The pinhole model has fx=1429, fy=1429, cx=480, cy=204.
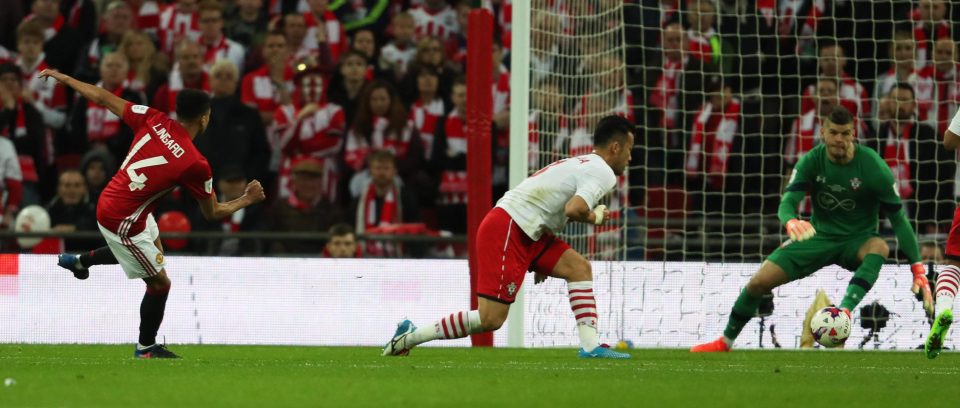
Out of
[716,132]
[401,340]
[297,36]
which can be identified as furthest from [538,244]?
[297,36]

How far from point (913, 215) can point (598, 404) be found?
8820 mm

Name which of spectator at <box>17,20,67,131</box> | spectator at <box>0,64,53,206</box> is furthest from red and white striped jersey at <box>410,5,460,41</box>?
spectator at <box>0,64,53,206</box>

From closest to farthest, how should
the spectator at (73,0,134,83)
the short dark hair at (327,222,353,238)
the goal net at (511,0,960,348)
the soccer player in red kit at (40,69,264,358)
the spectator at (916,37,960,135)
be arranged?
the soccer player in red kit at (40,69,264,358) < the goal net at (511,0,960,348) < the short dark hair at (327,222,353,238) < the spectator at (916,37,960,135) < the spectator at (73,0,134,83)

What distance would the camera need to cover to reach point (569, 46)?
42.8 feet

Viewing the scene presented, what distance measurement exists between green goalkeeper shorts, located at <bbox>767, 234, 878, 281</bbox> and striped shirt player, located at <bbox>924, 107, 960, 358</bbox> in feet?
3.88

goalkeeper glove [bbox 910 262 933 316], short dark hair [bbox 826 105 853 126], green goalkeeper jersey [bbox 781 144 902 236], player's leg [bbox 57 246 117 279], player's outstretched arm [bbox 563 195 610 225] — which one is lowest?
goalkeeper glove [bbox 910 262 933 316]

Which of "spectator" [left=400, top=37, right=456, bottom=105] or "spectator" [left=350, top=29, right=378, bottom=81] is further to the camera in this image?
"spectator" [left=350, top=29, right=378, bottom=81]

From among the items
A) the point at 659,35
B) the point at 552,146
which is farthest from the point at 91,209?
the point at 659,35

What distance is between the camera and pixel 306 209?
565 inches

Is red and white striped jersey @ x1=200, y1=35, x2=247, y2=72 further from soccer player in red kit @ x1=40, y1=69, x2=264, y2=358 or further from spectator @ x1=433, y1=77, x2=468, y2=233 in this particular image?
soccer player in red kit @ x1=40, y1=69, x2=264, y2=358

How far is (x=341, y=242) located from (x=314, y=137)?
1962mm

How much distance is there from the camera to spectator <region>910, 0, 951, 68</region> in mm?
13477

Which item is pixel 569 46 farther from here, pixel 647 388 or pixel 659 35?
pixel 647 388

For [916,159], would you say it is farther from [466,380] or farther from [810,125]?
[466,380]
